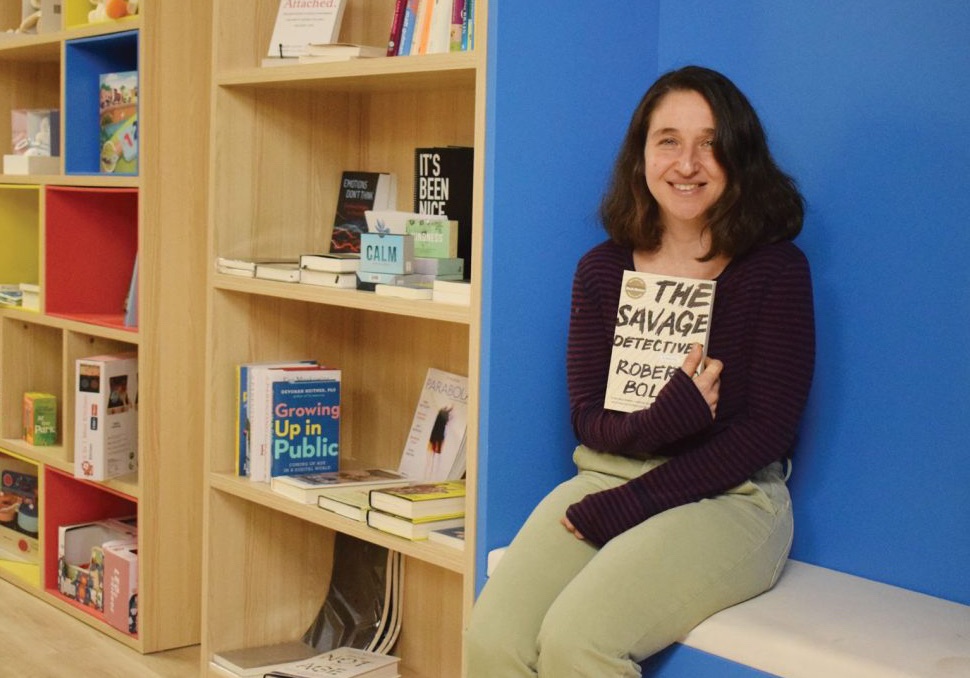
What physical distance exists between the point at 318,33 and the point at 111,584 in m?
1.47

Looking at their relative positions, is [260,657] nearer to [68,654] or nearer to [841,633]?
[68,654]

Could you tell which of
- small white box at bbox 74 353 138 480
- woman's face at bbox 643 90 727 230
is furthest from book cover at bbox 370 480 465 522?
small white box at bbox 74 353 138 480

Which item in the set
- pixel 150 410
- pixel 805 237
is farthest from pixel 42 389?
pixel 805 237

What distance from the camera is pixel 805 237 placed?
2051 millimetres

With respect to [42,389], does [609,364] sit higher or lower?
higher

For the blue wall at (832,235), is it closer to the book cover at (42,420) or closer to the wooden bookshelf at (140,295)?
the wooden bookshelf at (140,295)

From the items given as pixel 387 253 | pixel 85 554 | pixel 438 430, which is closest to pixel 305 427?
pixel 438 430

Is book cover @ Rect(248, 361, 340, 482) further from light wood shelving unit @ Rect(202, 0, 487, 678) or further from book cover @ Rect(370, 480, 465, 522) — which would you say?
book cover @ Rect(370, 480, 465, 522)

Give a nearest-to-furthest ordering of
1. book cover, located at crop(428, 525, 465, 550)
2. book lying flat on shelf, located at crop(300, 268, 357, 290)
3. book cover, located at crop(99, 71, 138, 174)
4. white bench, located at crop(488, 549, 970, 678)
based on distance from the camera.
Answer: white bench, located at crop(488, 549, 970, 678) < book cover, located at crop(428, 525, 465, 550) < book lying flat on shelf, located at crop(300, 268, 357, 290) < book cover, located at crop(99, 71, 138, 174)

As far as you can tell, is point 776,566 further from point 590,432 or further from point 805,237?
point 805,237

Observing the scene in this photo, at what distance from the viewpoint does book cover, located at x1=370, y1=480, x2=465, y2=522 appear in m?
2.14

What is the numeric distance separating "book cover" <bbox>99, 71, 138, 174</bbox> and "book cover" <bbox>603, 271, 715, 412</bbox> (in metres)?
1.48

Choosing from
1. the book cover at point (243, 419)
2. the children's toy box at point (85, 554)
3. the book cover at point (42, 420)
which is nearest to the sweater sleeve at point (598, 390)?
the book cover at point (243, 419)

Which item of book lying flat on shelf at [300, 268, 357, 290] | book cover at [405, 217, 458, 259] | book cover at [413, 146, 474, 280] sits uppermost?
book cover at [413, 146, 474, 280]
